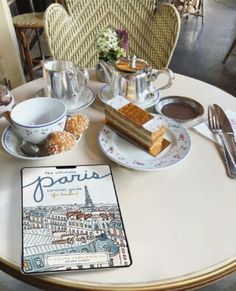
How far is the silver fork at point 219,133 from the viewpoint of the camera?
2.30 ft

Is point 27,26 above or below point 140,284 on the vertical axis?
below

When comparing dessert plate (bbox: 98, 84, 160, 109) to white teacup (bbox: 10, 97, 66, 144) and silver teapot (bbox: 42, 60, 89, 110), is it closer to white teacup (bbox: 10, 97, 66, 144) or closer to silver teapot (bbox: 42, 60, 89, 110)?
silver teapot (bbox: 42, 60, 89, 110)

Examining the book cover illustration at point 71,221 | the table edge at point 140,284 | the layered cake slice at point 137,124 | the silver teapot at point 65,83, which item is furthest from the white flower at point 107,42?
the table edge at point 140,284

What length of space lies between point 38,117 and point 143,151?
0.27 m

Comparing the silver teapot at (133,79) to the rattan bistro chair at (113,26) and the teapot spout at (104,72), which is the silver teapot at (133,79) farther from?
the rattan bistro chair at (113,26)

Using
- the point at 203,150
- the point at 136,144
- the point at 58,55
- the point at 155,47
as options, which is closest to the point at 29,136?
the point at 136,144

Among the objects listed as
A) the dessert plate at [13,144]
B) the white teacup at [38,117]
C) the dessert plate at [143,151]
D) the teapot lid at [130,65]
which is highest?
the teapot lid at [130,65]

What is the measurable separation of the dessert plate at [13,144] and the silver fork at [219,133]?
0.34 meters

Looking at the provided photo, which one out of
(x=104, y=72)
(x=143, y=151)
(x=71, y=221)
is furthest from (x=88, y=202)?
(x=104, y=72)

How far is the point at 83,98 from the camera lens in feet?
3.03

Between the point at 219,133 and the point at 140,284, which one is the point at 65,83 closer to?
the point at 219,133

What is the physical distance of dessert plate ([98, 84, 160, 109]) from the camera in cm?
87

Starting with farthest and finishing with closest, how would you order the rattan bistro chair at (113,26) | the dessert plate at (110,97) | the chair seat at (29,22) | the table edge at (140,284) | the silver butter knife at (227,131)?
1. the chair seat at (29,22)
2. the rattan bistro chair at (113,26)
3. the dessert plate at (110,97)
4. the silver butter knife at (227,131)
5. the table edge at (140,284)

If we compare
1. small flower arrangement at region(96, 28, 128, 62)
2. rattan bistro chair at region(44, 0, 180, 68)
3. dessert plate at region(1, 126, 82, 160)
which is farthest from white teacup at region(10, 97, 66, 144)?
rattan bistro chair at region(44, 0, 180, 68)
